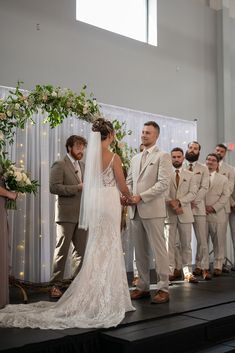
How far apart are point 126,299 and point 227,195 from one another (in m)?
3.25

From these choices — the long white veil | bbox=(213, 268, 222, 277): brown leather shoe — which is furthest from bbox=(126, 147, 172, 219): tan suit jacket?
bbox=(213, 268, 222, 277): brown leather shoe

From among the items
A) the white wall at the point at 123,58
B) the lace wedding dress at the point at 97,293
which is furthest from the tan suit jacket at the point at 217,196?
the lace wedding dress at the point at 97,293

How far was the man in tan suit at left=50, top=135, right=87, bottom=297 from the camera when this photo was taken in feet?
16.5

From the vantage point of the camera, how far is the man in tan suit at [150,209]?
4527mm

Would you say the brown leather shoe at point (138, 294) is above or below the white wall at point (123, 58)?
below

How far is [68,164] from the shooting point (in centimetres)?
526

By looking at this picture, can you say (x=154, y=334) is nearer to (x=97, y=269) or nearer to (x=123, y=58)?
(x=97, y=269)

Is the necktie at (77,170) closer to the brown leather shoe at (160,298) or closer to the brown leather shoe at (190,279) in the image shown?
the brown leather shoe at (160,298)

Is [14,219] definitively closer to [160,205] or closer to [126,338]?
[160,205]

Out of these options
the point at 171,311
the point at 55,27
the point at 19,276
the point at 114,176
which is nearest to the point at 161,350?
the point at 171,311

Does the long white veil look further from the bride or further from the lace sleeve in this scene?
the lace sleeve

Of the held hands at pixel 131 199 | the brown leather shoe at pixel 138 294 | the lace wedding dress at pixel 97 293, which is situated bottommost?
the brown leather shoe at pixel 138 294

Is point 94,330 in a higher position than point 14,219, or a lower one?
lower

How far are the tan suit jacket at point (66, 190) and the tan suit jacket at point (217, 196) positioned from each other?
240 cm
